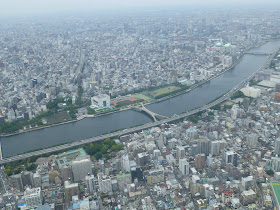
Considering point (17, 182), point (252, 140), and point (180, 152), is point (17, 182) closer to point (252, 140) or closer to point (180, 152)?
point (180, 152)

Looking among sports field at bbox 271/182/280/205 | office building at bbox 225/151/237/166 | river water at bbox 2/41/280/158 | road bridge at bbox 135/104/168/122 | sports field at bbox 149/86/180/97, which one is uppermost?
office building at bbox 225/151/237/166

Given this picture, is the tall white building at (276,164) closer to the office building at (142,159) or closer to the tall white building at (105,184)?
the office building at (142,159)

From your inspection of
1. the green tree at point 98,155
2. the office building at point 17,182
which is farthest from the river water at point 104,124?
the office building at point 17,182

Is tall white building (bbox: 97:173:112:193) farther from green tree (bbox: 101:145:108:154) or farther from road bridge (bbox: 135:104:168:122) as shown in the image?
road bridge (bbox: 135:104:168:122)

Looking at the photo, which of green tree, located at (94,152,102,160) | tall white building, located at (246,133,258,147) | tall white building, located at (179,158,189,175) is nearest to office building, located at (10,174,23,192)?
green tree, located at (94,152,102,160)

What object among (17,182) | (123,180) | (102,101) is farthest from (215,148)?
(102,101)

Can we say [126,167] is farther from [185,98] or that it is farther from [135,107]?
[185,98]

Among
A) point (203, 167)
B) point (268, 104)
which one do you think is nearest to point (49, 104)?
point (203, 167)
